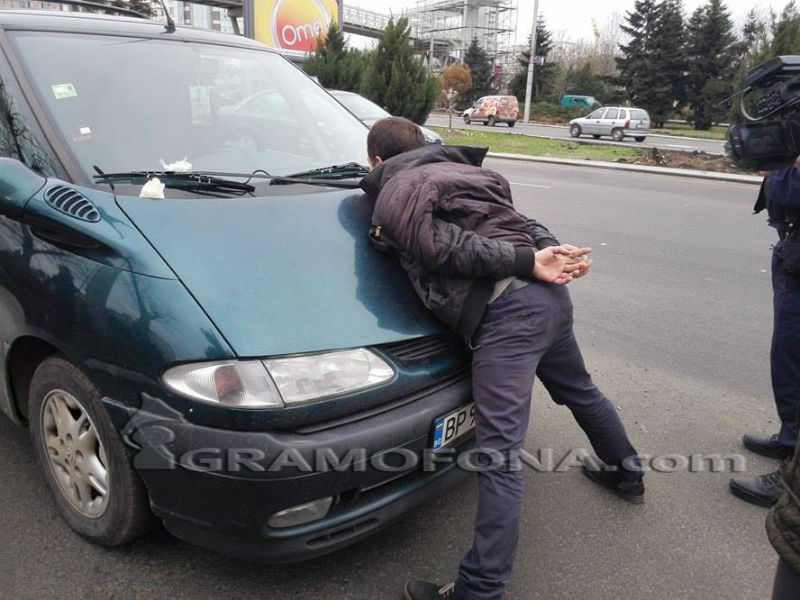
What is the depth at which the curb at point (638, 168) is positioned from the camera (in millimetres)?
15414

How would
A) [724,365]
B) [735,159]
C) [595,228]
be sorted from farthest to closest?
[595,228] < [724,365] < [735,159]

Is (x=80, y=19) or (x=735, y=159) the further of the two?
(x=80, y=19)

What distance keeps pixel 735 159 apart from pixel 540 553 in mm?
1833

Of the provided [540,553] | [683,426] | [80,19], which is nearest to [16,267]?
[80,19]

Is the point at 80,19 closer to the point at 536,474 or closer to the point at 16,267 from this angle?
the point at 16,267

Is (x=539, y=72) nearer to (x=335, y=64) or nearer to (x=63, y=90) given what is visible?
(x=335, y=64)

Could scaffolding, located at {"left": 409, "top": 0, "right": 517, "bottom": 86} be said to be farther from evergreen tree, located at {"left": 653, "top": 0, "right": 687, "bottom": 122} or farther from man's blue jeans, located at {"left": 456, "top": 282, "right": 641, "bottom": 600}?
man's blue jeans, located at {"left": 456, "top": 282, "right": 641, "bottom": 600}

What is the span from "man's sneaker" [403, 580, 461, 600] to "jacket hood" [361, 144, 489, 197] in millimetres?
1412

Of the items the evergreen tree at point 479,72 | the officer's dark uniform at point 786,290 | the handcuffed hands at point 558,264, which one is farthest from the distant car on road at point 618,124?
the handcuffed hands at point 558,264

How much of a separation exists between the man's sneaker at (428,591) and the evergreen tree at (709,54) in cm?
4876

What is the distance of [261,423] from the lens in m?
1.84

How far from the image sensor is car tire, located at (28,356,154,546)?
2.07m

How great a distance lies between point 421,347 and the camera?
2227 mm

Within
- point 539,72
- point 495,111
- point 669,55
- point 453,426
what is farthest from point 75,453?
point 539,72
